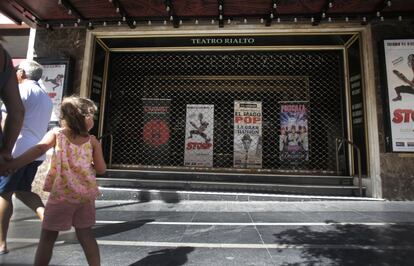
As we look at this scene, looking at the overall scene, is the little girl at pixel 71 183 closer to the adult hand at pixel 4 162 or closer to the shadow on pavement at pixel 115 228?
the adult hand at pixel 4 162

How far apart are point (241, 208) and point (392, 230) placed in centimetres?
241

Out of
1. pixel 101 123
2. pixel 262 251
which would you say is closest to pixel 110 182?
pixel 101 123

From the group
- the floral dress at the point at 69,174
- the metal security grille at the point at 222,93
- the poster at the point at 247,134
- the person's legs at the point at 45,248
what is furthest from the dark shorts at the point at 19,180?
the poster at the point at 247,134

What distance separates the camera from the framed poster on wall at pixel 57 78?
7.69 m

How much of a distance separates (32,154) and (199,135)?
7.06 meters

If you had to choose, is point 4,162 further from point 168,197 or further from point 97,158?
point 168,197

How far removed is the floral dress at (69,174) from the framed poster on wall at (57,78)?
559 centimetres

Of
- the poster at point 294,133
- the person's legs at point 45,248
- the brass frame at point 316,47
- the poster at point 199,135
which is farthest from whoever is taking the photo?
the poster at point 199,135

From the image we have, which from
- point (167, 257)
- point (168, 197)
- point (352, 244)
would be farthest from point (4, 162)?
point (168, 197)

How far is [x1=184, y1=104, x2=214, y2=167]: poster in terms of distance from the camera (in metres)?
9.17

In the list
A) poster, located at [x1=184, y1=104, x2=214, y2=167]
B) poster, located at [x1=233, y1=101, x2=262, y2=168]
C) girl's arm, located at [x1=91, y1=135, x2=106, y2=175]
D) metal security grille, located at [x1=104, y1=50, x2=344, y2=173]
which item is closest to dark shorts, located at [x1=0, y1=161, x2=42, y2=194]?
girl's arm, located at [x1=91, y1=135, x2=106, y2=175]

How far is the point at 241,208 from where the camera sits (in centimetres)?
594

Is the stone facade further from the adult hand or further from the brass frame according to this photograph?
the adult hand

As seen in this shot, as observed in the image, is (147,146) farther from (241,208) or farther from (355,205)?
(355,205)
